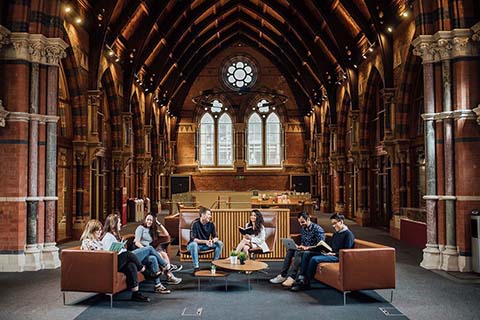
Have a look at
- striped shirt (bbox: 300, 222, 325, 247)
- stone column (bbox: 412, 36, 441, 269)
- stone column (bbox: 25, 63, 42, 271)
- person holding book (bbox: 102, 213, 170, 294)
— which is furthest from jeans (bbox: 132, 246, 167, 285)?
stone column (bbox: 412, 36, 441, 269)

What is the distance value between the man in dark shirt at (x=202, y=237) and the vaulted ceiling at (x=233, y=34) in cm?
785

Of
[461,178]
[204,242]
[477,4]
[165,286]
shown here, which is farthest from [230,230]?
[477,4]

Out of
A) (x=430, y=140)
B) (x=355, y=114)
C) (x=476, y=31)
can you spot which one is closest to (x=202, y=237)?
(x=430, y=140)

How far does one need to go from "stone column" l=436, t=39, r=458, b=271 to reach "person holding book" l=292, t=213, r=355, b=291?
9.14 ft

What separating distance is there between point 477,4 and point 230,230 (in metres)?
6.33

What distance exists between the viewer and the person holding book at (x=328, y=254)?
6906mm

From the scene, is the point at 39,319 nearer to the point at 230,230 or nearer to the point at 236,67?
the point at 230,230

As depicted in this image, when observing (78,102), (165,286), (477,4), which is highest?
(477,4)

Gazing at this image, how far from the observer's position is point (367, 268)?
626 centimetres

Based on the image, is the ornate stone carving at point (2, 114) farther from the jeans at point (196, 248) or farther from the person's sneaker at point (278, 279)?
the person's sneaker at point (278, 279)

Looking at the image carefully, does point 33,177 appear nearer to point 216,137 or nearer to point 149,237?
point 149,237

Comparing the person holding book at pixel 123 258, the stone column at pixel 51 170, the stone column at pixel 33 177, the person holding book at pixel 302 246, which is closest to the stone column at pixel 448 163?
the person holding book at pixel 302 246

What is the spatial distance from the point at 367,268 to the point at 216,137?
77.3ft

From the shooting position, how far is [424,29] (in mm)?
9156
